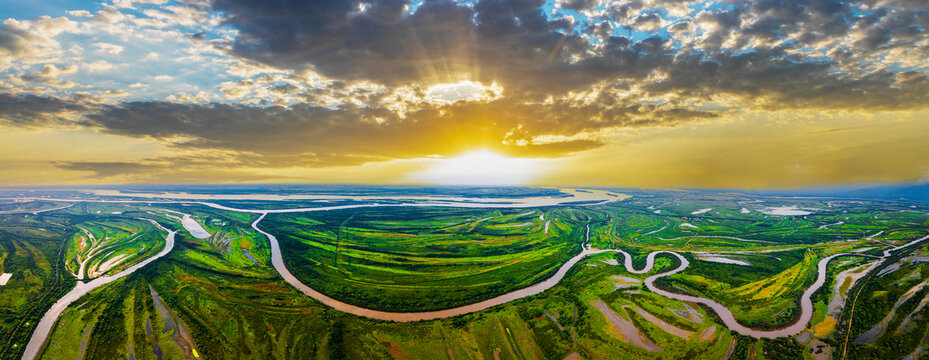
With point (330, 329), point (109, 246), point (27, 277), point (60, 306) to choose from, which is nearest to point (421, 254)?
point (330, 329)

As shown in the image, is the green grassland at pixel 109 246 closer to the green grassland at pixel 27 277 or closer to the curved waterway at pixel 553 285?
the green grassland at pixel 27 277

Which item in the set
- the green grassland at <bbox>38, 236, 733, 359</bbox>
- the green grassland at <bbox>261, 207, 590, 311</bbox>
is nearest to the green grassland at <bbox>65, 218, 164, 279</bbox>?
the green grassland at <bbox>38, 236, 733, 359</bbox>

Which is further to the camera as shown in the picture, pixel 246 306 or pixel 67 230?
pixel 67 230

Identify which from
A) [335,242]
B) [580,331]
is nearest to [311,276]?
[335,242]

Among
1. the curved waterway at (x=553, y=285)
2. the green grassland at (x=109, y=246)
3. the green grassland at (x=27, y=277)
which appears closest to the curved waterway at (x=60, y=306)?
the green grassland at (x=27, y=277)

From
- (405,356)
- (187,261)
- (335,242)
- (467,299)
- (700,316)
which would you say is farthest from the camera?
(335,242)

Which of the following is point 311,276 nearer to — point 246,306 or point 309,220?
point 246,306

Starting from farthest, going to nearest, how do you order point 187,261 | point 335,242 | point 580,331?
point 335,242 < point 187,261 < point 580,331
